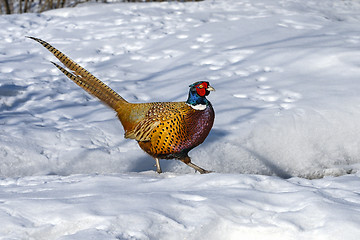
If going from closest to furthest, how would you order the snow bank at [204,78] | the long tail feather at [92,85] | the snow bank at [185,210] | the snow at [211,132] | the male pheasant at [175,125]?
the snow bank at [185,210]
the snow at [211,132]
the male pheasant at [175,125]
the long tail feather at [92,85]
the snow bank at [204,78]

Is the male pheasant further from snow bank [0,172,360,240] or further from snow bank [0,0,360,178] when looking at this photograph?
snow bank [0,0,360,178]

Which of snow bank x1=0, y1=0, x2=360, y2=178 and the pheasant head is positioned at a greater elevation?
the pheasant head

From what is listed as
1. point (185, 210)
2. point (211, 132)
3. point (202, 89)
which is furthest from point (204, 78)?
point (185, 210)

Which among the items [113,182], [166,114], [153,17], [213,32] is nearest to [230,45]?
[213,32]

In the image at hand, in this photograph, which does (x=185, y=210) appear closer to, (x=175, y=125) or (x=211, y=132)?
(x=175, y=125)

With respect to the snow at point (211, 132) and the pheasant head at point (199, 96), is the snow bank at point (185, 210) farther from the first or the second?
the pheasant head at point (199, 96)

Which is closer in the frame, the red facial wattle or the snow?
the snow

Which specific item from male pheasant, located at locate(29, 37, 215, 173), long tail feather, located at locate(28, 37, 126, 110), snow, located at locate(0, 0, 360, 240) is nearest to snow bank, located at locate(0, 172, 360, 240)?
snow, located at locate(0, 0, 360, 240)

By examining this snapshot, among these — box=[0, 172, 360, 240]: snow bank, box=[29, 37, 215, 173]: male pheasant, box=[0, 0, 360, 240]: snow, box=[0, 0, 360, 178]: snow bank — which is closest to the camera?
box=[0, 172, 360, 240]: snow bank

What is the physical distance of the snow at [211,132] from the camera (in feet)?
8.36

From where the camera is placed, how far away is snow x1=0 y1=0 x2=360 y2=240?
2.55 meters

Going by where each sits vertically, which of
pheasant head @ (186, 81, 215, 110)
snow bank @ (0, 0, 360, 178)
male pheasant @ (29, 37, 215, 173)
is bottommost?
snow bank @ (0, 0, 360, 178)

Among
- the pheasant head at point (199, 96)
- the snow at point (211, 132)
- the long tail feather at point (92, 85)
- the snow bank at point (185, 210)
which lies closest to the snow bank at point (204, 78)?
the snow at point (211, 132)

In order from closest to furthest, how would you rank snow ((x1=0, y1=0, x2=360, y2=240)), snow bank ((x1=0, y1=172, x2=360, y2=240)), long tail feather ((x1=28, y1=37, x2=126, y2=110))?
snow bank ((x1=0, y1=172, x2=360, y2=240)) < snow ((x1=0, y1=0, x2=360, y2=240)) < long tail feather ((x1=28, y1=37, x2=126, y2=110))
